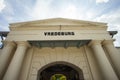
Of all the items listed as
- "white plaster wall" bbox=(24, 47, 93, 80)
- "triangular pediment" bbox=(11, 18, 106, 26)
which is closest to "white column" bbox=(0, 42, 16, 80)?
"white plaster wall" bbox=(24, 47, 93, 80)

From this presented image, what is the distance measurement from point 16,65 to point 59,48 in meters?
3.82

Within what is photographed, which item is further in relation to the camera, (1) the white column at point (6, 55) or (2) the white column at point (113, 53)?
(2) the white column at point (113, 53)

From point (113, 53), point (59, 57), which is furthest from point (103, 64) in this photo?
point (59, 57)

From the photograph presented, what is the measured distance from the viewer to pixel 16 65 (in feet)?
23.2

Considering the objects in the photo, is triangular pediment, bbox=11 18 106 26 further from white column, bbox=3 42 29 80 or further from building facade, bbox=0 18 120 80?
white column, bbox=3 42 29 80

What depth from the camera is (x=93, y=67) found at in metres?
8.08

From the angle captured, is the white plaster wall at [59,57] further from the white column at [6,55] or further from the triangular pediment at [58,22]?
the triangular pediment at [58,22]

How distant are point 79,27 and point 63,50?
2.56 meters

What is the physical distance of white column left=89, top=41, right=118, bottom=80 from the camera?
21.7 ft

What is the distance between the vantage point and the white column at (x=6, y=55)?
282 inches

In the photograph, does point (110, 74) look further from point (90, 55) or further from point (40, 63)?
point (40, 63)


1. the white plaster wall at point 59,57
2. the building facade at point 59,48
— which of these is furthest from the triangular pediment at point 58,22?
the white plaster wall at point 59,57

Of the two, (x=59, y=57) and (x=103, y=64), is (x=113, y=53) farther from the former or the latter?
(x=59, y=57)

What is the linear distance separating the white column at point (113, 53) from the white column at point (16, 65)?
6.61 m
